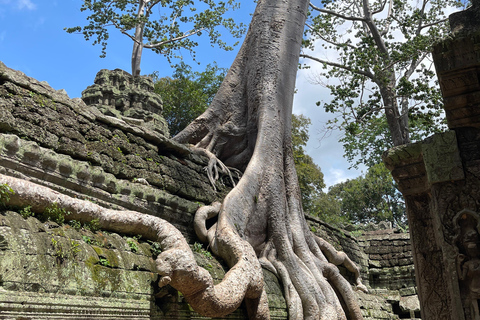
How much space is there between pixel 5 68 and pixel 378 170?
18340 millimetres

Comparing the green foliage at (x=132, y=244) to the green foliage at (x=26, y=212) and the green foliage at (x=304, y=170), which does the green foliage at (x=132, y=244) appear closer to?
the green foliage at (x=26, y=212)

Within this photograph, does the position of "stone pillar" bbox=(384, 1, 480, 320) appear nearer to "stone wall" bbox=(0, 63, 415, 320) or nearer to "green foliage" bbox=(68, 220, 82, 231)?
"stone wall" bbox=(0, 63, 415, 320)

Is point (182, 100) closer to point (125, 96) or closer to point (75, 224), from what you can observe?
point (125, 96)

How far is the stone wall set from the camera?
2.64 meters

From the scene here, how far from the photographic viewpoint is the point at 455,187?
2.84 m

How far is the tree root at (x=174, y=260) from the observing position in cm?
309

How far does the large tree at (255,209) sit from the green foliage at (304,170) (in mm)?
8561

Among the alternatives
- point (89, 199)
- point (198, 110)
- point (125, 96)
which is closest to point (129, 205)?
point (89, 199)

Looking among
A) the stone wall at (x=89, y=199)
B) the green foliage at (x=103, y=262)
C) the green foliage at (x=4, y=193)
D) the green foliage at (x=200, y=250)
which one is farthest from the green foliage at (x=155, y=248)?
the green foliage at (x=4, y=193)

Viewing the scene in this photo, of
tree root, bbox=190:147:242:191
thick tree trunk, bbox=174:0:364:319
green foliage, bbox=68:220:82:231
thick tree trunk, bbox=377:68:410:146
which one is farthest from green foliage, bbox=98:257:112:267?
thick tree trunk, bbox=377:68:410:146

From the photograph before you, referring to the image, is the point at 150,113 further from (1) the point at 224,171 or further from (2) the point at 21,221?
(2) the point at 21,221

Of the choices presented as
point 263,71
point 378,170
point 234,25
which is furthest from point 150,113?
point 378,170

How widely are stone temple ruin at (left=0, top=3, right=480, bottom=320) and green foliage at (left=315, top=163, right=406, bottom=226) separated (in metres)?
17.1

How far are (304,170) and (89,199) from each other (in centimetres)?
1307
